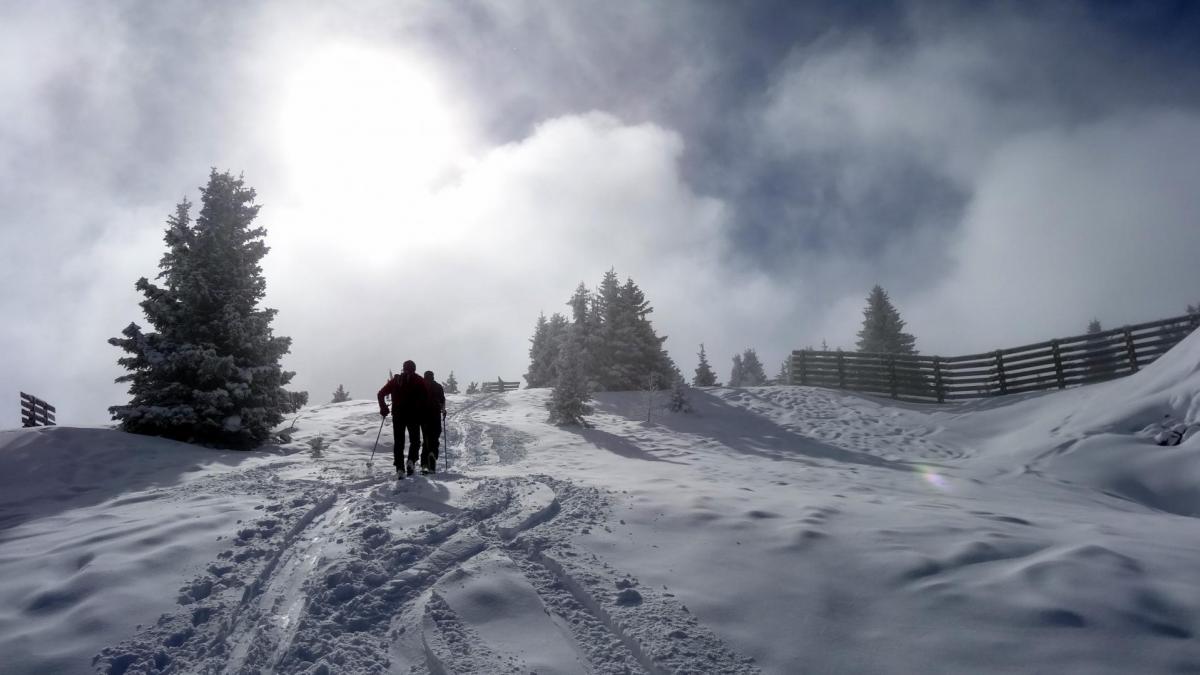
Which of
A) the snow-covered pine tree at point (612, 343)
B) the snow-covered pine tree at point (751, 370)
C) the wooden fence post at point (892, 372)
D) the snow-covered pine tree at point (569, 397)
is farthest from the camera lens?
the snow-covered pine tree at point (751, 370)

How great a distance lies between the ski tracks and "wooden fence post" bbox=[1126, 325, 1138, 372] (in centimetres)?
1961

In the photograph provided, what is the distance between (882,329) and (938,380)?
19.4 m

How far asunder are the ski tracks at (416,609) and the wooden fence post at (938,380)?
63.1 feet

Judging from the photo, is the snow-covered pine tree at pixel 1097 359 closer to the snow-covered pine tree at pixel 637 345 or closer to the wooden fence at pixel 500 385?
the snow-covered pine tree at pixel 637 345

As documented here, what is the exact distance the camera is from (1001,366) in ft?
64.1

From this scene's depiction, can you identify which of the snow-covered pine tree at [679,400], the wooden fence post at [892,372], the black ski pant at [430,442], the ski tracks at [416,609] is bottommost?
the ski tracks at [416,609]

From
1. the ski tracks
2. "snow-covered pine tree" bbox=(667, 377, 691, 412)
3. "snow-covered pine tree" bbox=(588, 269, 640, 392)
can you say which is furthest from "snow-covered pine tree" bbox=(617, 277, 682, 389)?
the ski tracks

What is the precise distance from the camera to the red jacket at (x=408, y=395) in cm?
1031

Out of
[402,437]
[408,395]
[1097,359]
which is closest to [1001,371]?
[1097,359]

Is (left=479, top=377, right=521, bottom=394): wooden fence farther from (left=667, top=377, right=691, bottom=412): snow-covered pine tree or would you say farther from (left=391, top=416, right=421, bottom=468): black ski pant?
(left=391, top=416, right=421, bottom=468): black ski pant

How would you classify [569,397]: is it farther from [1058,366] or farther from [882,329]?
[882,329]

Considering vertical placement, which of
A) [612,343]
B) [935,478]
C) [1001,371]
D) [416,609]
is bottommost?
[935,478]

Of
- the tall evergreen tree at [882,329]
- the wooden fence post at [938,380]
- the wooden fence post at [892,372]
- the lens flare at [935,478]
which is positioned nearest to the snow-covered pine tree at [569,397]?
the lens flare at [935,478]

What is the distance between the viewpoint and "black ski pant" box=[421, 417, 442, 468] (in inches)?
407
